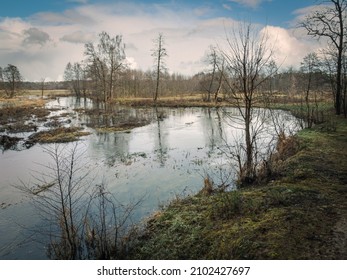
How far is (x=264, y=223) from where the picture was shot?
541cm

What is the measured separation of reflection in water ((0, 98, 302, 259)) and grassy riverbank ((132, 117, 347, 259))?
1.54m

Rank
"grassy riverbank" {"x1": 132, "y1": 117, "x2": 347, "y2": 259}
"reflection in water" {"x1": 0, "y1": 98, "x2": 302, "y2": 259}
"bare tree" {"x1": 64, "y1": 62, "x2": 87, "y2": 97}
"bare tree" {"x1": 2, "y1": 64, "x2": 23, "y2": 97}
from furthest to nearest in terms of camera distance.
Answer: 1. "bare tree" {"x1": 64, "y1": 62, "x2": 87, "y2": 97}
2. "bare tree" {"x1": 2, "y1": 64, "x2": 23, "y2": 97}
3. "reflection in water" {"x1": 0, "y1": 98, "x2": 302, "y2": 259}
4. "grassy riverbank" {"x1": 132, "y1": 117, "x2": 347, "y2": 259}

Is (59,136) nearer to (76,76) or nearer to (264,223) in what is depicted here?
(264,223)

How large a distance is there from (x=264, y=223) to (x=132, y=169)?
25.1 ft

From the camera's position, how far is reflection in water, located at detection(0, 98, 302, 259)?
763cm

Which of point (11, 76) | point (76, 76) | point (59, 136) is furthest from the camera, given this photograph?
point (76, 76)

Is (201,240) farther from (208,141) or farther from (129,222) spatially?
(208,141)

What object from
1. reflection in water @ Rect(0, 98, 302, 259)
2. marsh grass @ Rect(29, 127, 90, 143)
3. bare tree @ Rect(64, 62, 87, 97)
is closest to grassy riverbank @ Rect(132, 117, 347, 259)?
reflection in water @ Rect(0, 98, 302, 259)

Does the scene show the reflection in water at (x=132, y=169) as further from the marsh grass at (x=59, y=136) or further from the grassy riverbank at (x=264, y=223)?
the grassy riverbank at (x=264, y=223)

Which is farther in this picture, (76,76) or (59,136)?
(76,76)

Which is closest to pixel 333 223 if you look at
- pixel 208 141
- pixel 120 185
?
pixel 120 185

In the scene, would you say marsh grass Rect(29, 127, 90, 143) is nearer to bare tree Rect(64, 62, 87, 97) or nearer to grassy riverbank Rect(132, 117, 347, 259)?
grassy riverbank Rect(132, 117, 347, 259)

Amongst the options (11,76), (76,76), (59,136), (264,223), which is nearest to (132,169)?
(264,223)
